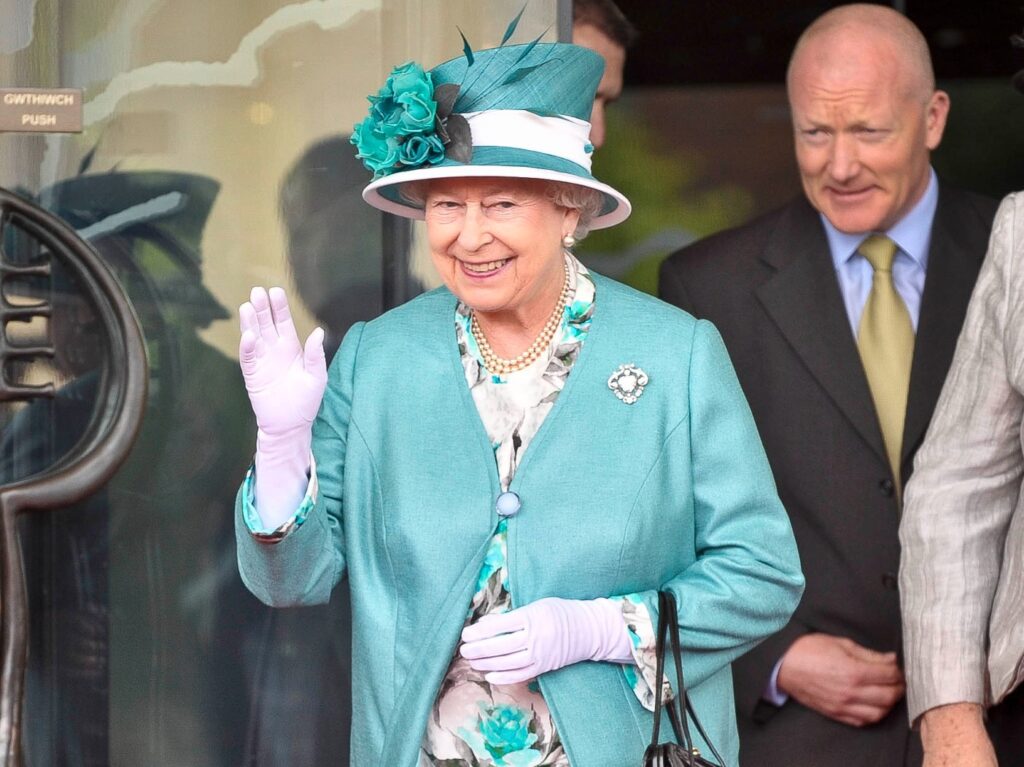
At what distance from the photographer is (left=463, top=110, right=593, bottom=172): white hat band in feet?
7.68

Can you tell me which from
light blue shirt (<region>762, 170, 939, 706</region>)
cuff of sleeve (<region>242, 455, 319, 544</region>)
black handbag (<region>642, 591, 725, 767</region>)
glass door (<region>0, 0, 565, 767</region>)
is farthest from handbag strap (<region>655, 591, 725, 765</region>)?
light blue shirt (<region>762, 170, 939, 706</region>)

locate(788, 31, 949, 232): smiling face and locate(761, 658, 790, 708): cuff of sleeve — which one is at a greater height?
locate(788, 31, 949, 232): smiling face

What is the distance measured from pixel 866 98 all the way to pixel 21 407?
1.85 m

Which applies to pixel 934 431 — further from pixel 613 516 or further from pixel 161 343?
pixel 161 343

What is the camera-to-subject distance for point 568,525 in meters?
2.34

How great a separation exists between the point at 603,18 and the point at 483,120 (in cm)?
166

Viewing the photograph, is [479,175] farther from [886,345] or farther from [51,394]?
[886,345]

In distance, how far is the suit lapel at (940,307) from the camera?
3.42 metres

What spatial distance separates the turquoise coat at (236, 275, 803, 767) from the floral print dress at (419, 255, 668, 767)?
29mm

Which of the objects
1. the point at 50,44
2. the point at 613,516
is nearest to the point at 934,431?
the point at 613,516

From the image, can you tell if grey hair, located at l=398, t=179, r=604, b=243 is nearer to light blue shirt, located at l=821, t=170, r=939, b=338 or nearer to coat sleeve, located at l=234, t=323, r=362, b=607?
coat sleeve, located at l=234, t=323, r=362, b=607

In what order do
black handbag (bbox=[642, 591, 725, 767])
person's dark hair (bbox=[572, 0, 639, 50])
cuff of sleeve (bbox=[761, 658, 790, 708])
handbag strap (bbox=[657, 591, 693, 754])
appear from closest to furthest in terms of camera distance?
black handbag (bbox=[642, 591, 725, 767]) → handbag strap (bbox=[657, 591, 693, 754]) → cuff of sleeve (bbox=[761, 658, 790, 708]) → person's dark hair (bbox=[572, 0, 639, 50])

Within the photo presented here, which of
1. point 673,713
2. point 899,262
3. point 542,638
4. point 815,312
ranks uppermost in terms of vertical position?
point 899,262

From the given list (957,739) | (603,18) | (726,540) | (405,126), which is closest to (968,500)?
(957,739)
